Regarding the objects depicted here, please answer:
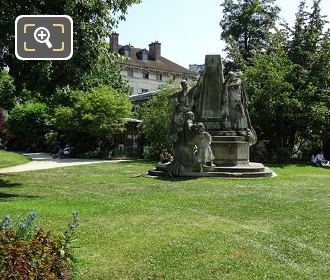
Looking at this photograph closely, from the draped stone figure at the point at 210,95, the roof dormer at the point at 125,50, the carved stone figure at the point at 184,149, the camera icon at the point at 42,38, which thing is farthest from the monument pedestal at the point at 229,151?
the roof dormer at the point at 125,50

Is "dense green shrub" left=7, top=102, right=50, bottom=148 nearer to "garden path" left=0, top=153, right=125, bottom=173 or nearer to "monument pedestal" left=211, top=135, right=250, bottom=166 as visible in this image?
"garden path" left=0, top=153, right=125, bottom=173

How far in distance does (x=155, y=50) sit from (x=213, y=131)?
178 ft

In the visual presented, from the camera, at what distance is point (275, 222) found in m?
8.94

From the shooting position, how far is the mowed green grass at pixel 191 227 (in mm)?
6023

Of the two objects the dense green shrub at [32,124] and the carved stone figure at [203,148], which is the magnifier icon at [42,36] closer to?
the carved stone figure at [203,148]

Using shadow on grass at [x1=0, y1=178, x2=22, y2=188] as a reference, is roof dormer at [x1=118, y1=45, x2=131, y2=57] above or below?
above

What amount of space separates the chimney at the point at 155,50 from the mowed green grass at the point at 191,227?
191ft

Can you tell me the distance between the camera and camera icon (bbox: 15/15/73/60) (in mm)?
2992

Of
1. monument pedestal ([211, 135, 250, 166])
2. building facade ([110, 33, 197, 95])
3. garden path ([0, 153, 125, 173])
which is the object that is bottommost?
garden path ([0, 153, 125, 173])

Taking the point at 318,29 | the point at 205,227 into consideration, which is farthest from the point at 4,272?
the point at 318,29

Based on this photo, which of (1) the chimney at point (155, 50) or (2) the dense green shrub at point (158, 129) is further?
(1) the chimney at point (155, 50)

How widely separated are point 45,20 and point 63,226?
18.0 ft

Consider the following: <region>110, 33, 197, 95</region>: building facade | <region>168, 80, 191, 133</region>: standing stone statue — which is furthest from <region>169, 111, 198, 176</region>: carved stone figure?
<region>110, 33, 197, 95</region>: building facade

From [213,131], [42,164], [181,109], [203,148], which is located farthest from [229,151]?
[42,164]
